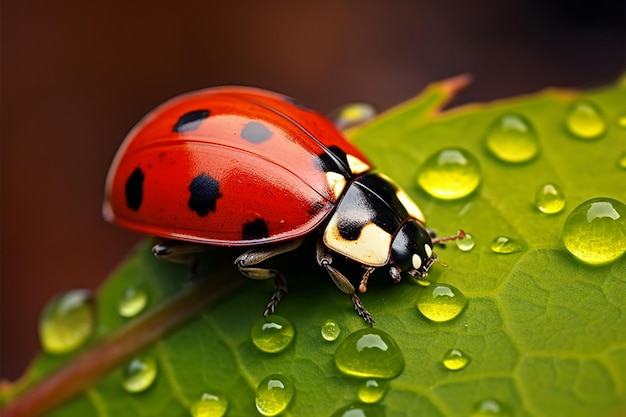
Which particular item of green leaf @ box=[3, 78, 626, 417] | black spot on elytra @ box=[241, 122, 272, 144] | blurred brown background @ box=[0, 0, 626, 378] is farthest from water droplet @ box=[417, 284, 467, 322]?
blurred brown background @ box=[0, 0, 626, 378]

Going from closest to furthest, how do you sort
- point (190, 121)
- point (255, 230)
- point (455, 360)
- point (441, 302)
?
1. point (455, 360)
2. point (441, 302)
3. point (255, 230)
4. point (190, 121)

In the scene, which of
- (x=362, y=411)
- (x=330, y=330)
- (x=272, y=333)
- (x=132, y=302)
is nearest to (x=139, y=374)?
(x=132, y=302)

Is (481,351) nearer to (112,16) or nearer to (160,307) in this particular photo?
(160,307)

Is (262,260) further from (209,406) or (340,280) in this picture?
(209,406)

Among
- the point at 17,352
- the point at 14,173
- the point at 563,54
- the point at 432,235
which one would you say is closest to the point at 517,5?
the point at 563,54

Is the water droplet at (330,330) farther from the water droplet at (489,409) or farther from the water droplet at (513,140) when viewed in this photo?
the water droplet at (513,140)
